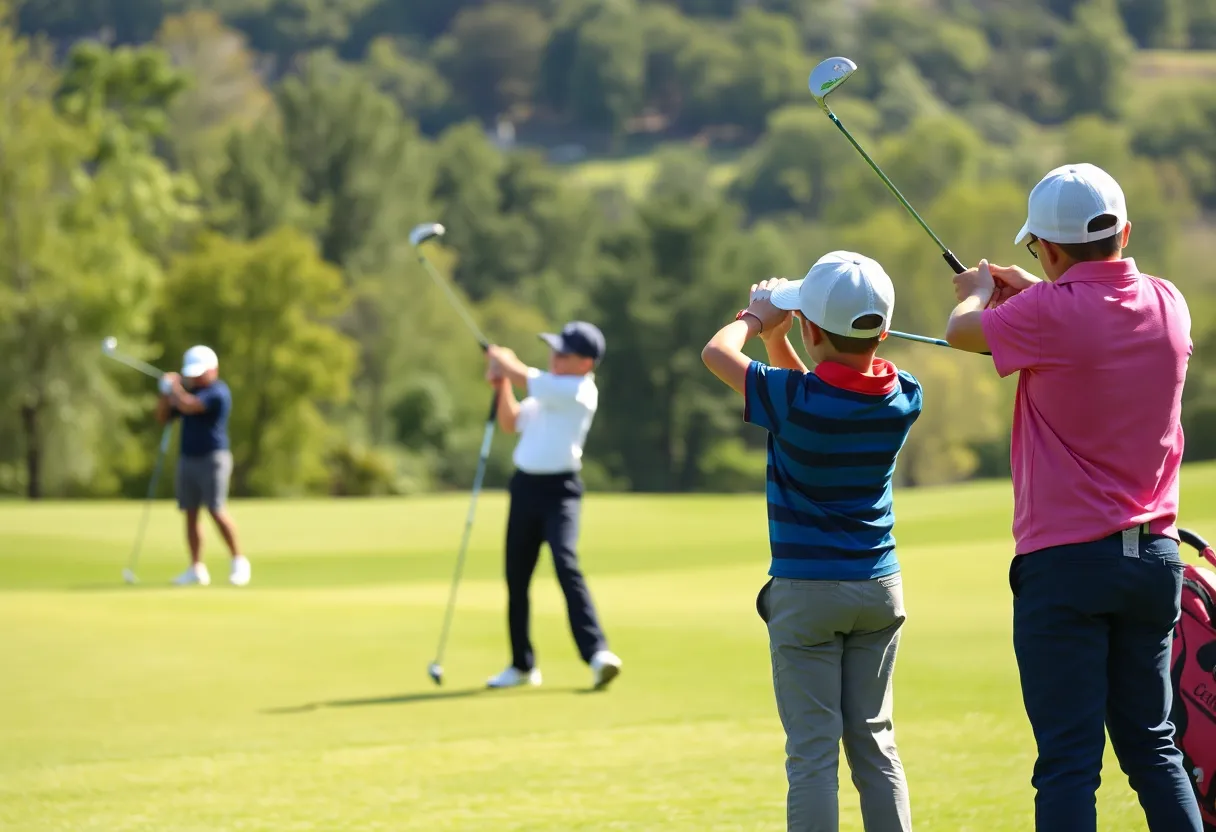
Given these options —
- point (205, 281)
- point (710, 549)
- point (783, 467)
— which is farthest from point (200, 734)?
point (205, 281)

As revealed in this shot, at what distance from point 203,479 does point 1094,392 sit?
1100 centimetres

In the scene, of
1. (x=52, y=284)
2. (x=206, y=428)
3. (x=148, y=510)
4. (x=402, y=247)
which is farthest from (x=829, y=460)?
(x=402, y=247)

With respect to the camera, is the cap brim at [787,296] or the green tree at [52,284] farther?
the green tree at [52,284]

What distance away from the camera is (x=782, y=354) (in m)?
5.04

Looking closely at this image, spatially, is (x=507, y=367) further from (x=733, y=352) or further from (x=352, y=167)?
(x=352, y=167)

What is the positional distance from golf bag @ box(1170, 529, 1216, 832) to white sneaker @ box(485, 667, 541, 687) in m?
4.80

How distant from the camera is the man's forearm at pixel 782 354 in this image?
16.3ft

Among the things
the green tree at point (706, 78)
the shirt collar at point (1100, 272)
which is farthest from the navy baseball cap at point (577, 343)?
the green tree at point (706, 78)

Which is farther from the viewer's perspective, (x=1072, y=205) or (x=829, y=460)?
(x=829, y=460)

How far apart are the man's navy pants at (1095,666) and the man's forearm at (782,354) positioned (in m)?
0.97

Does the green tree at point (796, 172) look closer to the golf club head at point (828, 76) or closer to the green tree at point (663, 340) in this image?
the green tree at point (663, 340)

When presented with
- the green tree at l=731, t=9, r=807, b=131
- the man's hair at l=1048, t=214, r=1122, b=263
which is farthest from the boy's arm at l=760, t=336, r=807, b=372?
the green tree at l=731, t=9, r=807, b=131

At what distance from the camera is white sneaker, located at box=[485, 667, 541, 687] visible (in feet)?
29.9

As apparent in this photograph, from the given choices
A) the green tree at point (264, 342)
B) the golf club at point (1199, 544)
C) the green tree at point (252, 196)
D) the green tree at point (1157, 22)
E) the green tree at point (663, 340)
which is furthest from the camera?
the green tree at point (1157, 22)
